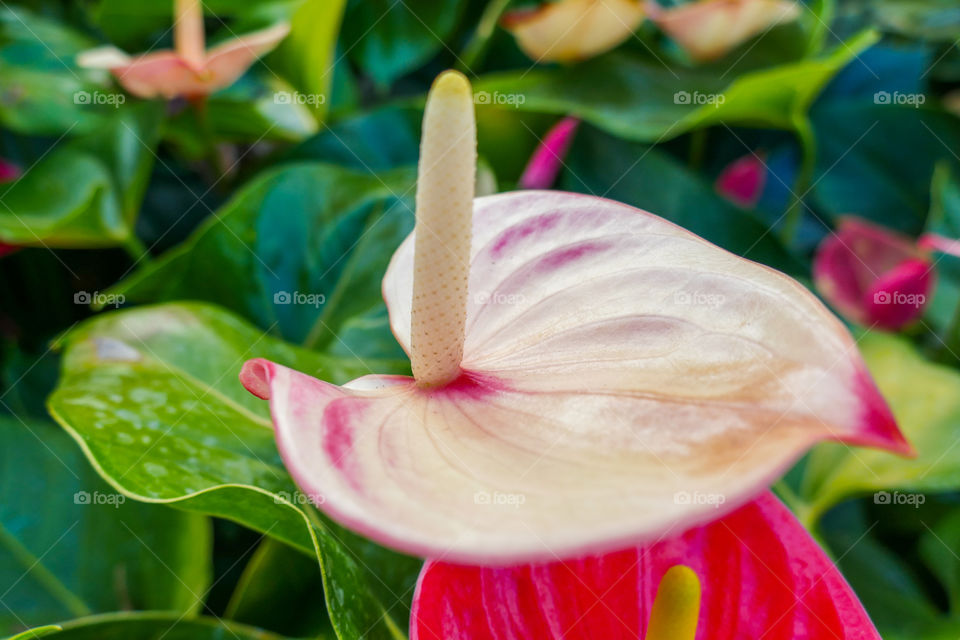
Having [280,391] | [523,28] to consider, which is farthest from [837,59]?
[280,391]

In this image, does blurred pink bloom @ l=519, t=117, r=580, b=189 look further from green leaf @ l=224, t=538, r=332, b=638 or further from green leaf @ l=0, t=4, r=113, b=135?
green leaf @ l=0, t=4, r=113, b=135

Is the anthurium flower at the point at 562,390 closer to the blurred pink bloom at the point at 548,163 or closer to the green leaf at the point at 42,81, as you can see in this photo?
the blurred pink bloom at the point at 548,163

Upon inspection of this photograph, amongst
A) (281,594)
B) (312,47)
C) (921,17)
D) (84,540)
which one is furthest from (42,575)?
(921,17)

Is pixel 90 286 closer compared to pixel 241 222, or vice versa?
pixel 241 222

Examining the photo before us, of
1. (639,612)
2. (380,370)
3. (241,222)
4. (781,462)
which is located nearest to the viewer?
(781,462)

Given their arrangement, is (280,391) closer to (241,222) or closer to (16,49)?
(241,222)

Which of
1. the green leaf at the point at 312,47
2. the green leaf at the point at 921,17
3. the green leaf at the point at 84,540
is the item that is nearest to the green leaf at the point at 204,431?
the green leaf at the point at 84,540

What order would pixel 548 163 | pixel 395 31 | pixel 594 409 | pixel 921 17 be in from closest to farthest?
pixel 594 409, pixel 548 163, pixel 395 31, pixel 921 17

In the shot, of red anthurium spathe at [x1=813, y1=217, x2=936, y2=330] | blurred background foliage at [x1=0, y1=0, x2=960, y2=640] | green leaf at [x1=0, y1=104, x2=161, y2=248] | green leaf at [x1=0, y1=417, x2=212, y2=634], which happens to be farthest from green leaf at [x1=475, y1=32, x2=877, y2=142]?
green leaf at [x1=0, y1=417, x2=212, y2=634]

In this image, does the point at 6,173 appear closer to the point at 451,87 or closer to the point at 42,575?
the point at 42,575
